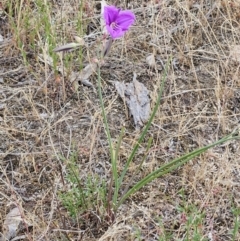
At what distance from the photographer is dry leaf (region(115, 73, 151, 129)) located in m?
1.99

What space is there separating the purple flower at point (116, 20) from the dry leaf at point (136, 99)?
454 mm

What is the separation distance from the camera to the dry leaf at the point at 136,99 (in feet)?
6.53

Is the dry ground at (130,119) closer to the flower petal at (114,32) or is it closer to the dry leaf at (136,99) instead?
the dry leaf at (136,99)

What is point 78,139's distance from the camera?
192 cm

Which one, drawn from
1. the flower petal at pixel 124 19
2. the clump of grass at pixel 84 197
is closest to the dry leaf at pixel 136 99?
the clump of grass at pixel 84 197

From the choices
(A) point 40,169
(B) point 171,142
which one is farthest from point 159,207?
(A) point 40,169

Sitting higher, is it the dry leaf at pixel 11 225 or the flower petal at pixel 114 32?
the flower petal at pixel 114 32

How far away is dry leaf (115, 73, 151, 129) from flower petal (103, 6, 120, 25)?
47 centimetres

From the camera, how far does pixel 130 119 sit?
2.00 m

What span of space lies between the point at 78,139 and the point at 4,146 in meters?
0.25

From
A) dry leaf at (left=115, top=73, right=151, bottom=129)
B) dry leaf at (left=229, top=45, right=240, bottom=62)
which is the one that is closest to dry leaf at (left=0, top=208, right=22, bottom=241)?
dry leaf at (left=115, top=73, right=151, bottom=129)

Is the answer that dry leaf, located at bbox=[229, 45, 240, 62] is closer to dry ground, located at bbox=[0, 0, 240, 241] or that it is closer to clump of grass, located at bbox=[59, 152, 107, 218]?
dry ground, located at bbox=[0, 0, 240, 241]

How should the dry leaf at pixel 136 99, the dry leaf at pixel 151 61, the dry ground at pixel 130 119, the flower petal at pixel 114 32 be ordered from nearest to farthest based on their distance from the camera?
1. the flower petal at pixel 114 32
2. the dry ground at pixel 130 119
3. the dry leaf at pixel 136 99
4. the dry leaf at pixel 151 61

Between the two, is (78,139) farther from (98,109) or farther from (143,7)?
(143,7)
